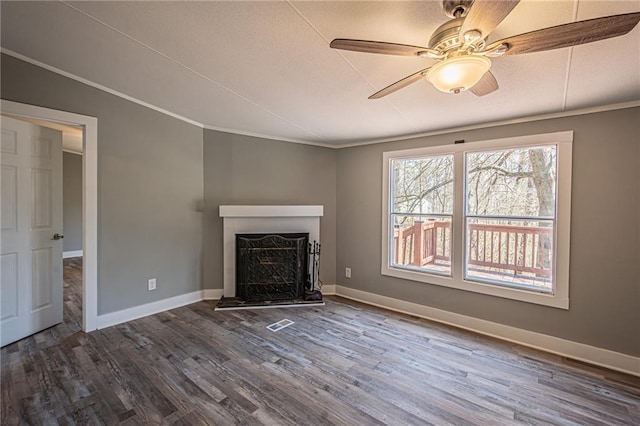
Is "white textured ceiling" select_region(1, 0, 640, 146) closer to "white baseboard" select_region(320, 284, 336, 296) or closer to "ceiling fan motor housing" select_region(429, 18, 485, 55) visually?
"ceiling fan motor housing" select_region(429, 18, 485, 55)

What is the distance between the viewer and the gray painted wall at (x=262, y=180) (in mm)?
3812

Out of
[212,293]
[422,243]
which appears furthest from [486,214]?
[212,293]

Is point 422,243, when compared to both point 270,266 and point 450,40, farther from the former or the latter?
point 450,40

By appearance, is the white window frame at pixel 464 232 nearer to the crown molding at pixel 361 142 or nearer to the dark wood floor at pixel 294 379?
the crown molding at pixel 361 142

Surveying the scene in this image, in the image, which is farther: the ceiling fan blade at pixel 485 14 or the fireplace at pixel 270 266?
the fireplace at pixel 270 266

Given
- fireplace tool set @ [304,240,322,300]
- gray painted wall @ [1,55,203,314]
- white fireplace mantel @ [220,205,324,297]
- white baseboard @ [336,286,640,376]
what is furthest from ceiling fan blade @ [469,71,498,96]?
gray painted wall @ [1,55,203,314]

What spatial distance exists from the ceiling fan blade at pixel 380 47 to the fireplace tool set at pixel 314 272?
120 inches

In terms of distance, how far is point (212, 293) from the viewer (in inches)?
152

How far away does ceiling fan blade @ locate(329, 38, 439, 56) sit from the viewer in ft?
4.11

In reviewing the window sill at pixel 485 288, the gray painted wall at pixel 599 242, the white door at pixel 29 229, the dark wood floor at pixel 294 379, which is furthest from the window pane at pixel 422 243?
the white door at pixel 29 229

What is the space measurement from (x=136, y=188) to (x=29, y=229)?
94 cm

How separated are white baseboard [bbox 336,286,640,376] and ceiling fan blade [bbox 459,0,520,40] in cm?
290

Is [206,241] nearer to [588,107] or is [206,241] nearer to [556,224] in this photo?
[556,224]

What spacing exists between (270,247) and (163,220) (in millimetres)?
1326
